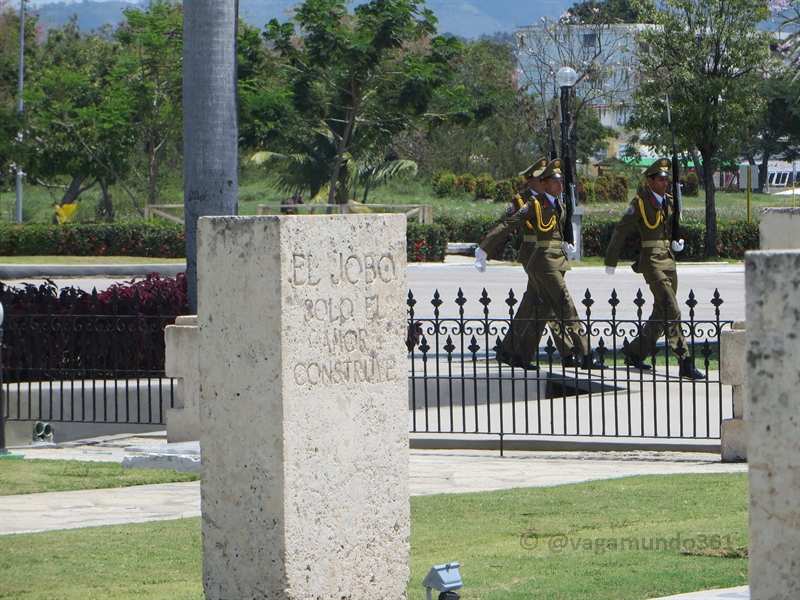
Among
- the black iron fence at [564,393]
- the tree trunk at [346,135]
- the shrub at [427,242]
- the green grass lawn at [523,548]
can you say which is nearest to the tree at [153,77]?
the tree trunk at [346,135]

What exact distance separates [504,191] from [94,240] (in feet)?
68.7

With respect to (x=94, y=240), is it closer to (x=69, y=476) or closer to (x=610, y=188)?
(x=69, y=476)

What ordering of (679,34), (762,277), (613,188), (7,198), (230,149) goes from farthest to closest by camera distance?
(7,198) < (613,188) < (679,34) < (230,149) < (762,277)

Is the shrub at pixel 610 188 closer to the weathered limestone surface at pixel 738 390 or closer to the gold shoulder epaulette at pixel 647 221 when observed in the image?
the gold shoulder epaulette at pixel 647 221

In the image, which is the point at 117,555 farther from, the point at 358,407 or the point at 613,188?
the point at 613,188

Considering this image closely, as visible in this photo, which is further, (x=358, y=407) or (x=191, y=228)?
(x=191, y=228)

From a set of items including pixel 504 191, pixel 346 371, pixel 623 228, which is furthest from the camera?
pixel 504 191

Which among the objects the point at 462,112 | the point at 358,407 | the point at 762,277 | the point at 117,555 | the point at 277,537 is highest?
the point at 462,112

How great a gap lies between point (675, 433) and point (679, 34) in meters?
24.2

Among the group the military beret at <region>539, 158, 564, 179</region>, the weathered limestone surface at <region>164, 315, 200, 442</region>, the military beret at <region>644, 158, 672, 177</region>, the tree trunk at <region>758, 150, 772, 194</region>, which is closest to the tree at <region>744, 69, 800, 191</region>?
the tree trunk at <region>758, 150, 772, 194</region>

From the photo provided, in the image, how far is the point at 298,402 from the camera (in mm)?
4602

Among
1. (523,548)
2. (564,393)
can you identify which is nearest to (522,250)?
(564,393)

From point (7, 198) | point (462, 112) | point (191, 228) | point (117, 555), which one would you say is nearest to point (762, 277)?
point (117, 555)

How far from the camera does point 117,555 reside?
239 inches
